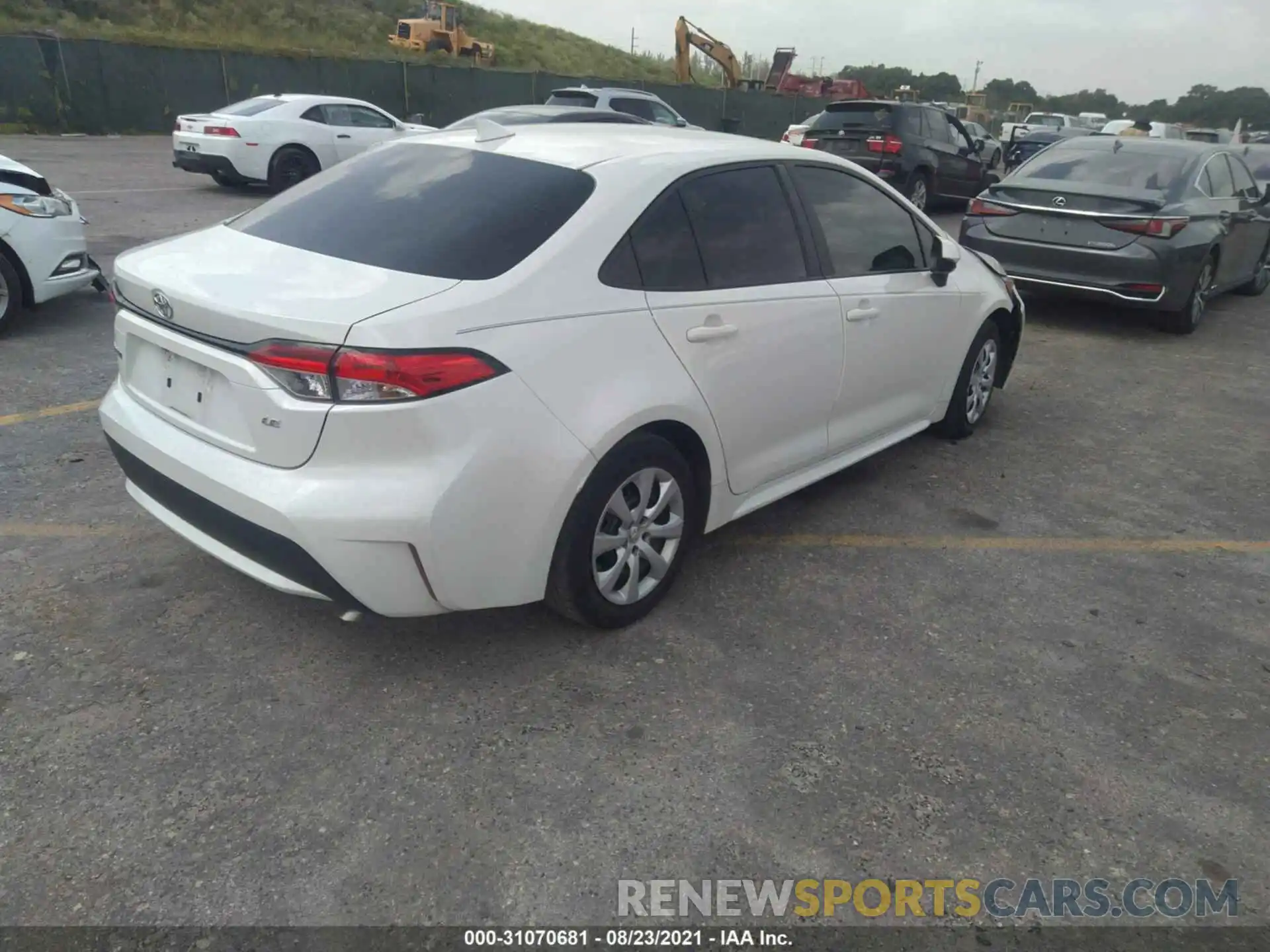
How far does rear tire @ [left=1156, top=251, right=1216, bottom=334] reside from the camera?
8.42 meters

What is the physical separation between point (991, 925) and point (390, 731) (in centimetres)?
175

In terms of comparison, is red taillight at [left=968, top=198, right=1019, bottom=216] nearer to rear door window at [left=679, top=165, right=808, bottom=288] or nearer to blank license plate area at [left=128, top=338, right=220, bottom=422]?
rear door window at [left=679, top=165, right=808, bottom=288]

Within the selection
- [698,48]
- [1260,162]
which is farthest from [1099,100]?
[1260,162]

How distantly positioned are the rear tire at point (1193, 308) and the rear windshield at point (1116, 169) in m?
0.83

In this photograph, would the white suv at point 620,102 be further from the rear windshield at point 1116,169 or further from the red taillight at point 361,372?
the red taillight at point 361,372

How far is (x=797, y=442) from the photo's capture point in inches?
161

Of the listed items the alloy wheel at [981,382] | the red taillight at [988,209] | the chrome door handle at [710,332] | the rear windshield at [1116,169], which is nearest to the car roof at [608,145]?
the chrome door handle at [710,332]

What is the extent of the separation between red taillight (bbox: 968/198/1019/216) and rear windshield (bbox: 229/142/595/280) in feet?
20.6

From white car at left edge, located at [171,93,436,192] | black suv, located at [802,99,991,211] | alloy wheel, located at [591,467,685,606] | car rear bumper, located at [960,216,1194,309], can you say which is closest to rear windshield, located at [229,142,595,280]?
alloy wheel, located at [591,467,685,606]

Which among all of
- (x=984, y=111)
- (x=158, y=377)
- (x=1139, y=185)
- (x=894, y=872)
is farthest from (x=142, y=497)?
(x=984, y=111)

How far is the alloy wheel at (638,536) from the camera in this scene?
3.31 metres

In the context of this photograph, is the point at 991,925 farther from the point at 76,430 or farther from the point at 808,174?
the point at 76,430

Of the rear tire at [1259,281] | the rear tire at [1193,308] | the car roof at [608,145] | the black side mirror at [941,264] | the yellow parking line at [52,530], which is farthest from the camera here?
the rear tire at [1259,281]

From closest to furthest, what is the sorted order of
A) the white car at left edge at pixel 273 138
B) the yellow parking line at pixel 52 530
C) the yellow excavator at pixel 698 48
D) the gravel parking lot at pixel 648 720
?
the gravel parking lot at pixel 648 720 → the yellow parking line at pixel 52 530 → the white car at left edge at pixel 273 138 → the yellow excavator at pixel 698 48
